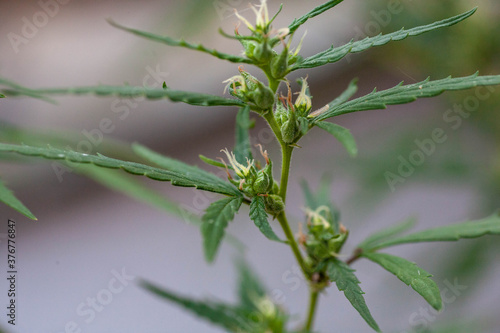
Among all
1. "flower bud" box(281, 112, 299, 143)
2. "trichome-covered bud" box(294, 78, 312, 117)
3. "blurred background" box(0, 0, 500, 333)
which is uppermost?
"blurred background" box(0, 0, 500, 333)

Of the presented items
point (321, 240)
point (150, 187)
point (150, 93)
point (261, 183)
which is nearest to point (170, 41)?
point (150, 93)

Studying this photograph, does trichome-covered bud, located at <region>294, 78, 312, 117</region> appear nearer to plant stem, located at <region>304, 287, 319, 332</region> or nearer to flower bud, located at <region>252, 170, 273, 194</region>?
flower bud, located at <region>252, 170, 273, 194</region>

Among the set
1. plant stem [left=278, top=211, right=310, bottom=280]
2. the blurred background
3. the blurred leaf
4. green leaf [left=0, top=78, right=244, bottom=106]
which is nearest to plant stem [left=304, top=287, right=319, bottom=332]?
plant stem [left=278, top=211, right=310, bottom=280]

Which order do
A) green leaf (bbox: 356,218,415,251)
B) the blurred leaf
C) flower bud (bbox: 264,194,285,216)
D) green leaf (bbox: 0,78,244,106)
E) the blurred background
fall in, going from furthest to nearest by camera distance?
1. the blurred background
2. the blurred leaf
3. green leaf (bbox: 356,218,415,251)
4. flower bud (bbox: 264,194,285,216)
5. green leaf (bbox: 0,78,244,106)

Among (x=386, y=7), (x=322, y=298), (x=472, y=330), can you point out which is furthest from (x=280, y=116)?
(x=322, y=298)

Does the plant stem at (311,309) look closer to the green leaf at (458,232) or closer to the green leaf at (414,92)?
the green leaf at (458,232)

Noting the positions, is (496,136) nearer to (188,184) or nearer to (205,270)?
(188,184)

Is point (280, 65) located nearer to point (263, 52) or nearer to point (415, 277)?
point (263, 52)
